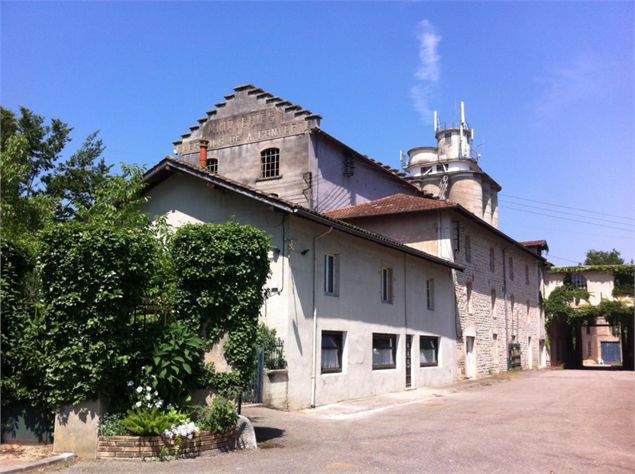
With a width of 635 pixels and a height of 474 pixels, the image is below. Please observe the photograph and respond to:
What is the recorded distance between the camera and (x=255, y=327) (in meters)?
10.3

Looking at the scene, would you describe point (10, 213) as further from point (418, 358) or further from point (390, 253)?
point (418, 358)

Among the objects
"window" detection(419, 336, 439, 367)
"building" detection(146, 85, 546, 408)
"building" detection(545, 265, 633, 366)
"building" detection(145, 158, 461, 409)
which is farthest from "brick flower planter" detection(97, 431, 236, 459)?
"building" detection(545, 265, 633, 366)

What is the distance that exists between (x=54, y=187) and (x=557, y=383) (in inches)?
943

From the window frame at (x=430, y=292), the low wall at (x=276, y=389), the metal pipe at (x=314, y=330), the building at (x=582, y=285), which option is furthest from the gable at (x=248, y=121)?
the building at (x=582, y=285)

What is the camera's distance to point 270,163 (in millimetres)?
27641

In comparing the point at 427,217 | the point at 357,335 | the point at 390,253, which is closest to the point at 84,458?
the point at 357,335

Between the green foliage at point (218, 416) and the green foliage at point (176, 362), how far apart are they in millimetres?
454

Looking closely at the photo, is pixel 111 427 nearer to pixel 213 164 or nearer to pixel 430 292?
pixel 430 292

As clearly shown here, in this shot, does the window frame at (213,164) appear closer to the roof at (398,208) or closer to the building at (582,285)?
the roof at (398,208)

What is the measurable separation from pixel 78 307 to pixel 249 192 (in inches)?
305

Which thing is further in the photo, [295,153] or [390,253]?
[295,153]

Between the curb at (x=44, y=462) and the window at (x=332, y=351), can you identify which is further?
the window at (x=332, y=351)

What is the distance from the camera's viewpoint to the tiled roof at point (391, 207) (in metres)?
24.9

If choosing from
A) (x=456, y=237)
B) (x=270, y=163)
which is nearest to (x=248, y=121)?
(x=270, y=163)
